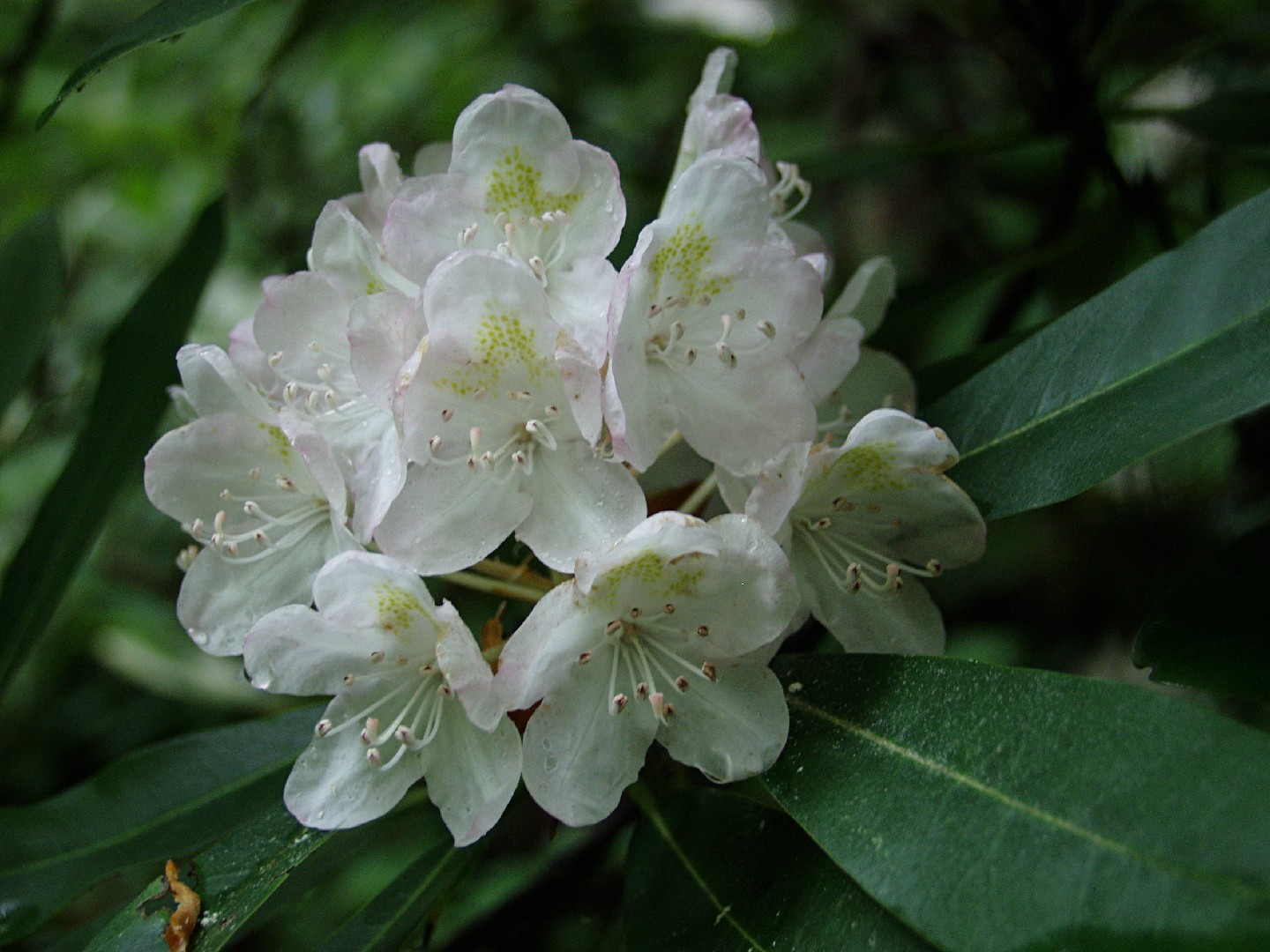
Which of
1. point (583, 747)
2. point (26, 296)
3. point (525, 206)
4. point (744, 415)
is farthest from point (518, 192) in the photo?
point (26, 296)

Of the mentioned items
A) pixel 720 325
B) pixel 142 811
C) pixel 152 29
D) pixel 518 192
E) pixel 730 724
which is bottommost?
pixel 142 811

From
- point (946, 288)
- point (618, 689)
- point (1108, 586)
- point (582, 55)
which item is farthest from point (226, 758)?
point (1108, 586)

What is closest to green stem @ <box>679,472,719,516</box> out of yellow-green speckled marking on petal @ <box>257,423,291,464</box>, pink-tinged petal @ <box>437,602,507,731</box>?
pink-tinged petal @ <box>437,602,507,731</box>

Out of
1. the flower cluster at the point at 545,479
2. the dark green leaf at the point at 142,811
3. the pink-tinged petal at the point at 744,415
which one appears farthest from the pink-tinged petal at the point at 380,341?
the dark green leaf at the point at 142,811

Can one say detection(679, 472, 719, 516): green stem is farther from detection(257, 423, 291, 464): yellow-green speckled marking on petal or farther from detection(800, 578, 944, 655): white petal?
detection(257, 423, 291, 464): yellow-green speckled marking on petal

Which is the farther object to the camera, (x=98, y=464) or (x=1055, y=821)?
A: (x=98, y=464)

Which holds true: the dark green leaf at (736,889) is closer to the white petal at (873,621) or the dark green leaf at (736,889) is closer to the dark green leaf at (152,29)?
the white petal at (873,621)

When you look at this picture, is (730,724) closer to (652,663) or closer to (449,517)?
(652,663)

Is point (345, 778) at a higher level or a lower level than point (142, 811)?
higher

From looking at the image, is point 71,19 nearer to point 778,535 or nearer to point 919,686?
point 778,535
